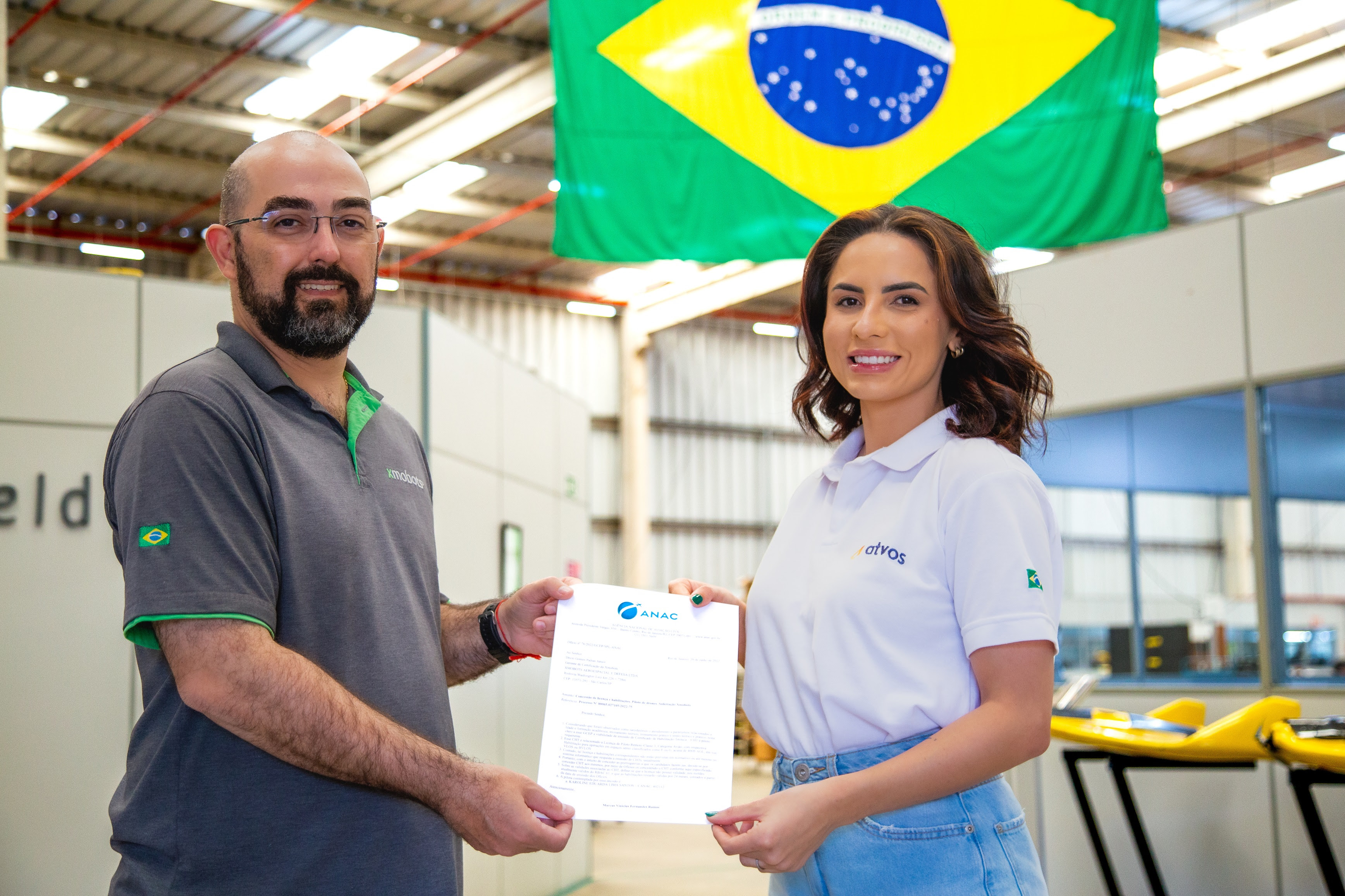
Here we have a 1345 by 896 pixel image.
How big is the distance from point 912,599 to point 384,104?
10.9 m

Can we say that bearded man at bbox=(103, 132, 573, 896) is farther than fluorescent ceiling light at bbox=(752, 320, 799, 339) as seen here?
No

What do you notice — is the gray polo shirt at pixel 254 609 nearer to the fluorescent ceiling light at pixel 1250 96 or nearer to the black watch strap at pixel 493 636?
the black watch strap at pixel 493 636

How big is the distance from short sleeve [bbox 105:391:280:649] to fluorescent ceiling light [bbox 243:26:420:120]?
904cm

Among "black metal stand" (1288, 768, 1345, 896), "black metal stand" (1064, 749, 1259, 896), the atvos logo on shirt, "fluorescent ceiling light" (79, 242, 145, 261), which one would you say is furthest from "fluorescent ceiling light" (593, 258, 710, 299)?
the atvos logo on shirt

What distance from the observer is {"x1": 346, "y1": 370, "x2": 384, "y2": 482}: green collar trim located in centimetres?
173

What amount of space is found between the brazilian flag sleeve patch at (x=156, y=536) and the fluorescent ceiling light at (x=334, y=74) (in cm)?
914

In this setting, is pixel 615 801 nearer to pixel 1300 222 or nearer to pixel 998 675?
pixel 998 675

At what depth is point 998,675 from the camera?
1380mm

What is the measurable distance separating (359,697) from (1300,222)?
15.5 feet

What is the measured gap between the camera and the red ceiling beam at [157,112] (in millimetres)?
9555

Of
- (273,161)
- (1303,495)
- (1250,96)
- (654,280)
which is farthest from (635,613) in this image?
(654,280)

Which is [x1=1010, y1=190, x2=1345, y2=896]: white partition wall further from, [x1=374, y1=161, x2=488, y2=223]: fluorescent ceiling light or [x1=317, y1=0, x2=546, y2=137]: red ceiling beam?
[x1=374, y1=161, x2=488, y2=223]: fluorescent ceiling light

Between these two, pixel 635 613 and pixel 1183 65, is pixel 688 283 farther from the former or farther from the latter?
pixel 635 613

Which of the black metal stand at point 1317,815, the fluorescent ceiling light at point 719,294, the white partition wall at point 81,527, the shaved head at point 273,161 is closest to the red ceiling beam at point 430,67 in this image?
the fluorescent ceiling light at point 719,294
